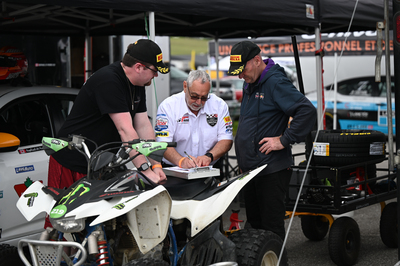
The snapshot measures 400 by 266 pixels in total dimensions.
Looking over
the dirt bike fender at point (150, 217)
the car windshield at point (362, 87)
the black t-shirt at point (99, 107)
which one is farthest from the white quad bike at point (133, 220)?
the car windshield at point (362, 87)

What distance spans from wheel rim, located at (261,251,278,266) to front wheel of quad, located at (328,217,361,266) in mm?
1300

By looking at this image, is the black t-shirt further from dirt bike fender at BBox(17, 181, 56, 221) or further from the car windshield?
the car windshield

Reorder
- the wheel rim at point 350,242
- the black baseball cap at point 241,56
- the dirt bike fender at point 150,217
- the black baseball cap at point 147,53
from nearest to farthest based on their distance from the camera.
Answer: the dirt bike fender at point 150,217 → the black baseball cap at point 147,53 → the black baseball cap at point 241,56 → the wheel rim at point 350,242

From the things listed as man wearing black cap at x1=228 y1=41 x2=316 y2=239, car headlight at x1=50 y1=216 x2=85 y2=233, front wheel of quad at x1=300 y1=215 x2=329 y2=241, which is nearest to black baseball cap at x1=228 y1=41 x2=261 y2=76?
man wearing black cap at x1=228 y1=41 x2=316 y2=239

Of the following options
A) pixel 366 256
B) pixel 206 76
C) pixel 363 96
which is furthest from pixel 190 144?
pixel 363 96

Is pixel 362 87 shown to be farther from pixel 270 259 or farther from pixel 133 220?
pixel 133 220

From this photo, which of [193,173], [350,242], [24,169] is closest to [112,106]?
[193,173]

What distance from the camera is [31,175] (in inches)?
181

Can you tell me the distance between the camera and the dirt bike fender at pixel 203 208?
322 cm

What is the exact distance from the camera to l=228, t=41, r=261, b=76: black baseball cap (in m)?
3.96

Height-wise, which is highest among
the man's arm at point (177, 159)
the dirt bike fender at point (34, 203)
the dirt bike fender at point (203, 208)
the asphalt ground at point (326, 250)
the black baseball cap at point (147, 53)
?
A: the black baseball cap at point (147, 53)

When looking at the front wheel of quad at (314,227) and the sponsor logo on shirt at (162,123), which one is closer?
the sponsor logo on shirt at (162,123)

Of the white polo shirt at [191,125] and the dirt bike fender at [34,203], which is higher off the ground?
the white polo shirt at [191,125]

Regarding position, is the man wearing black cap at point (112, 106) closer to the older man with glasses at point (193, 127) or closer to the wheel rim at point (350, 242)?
the older man with glasses at point (193, 127)
